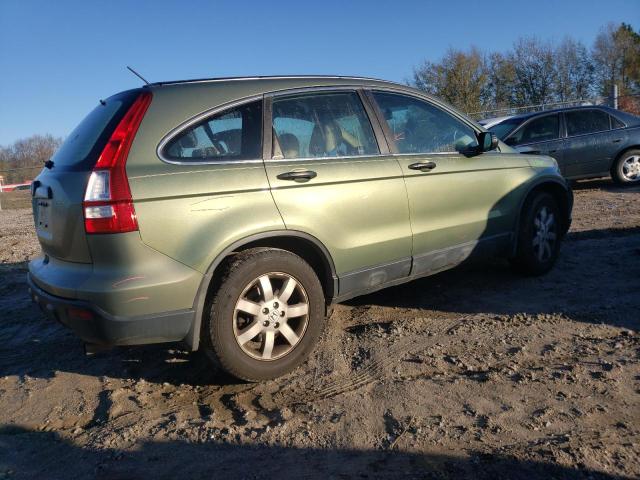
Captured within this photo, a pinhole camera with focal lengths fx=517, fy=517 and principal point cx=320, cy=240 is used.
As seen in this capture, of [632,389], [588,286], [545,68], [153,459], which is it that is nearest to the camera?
[153,459]

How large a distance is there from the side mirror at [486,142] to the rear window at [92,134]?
9.11ft

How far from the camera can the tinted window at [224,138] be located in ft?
9.69

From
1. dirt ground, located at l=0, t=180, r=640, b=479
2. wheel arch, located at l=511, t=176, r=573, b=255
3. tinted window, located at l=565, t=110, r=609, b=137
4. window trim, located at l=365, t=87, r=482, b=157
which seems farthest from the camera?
tinted window, located at l=565, t=110, r=609, b=137

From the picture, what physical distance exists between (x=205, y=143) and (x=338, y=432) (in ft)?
5.81

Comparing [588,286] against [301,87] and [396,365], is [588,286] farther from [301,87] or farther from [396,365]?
[301,87]

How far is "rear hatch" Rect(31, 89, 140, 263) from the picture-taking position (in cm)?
275

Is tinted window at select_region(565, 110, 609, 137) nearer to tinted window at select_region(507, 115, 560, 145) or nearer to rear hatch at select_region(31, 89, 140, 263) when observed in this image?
tinted window at select_region(507, 115, 560, 145)

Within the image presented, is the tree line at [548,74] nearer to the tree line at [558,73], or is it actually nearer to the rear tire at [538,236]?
the tree line at [558,73]

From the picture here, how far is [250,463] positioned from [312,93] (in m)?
2.39

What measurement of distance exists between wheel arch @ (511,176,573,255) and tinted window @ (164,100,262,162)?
104 inches

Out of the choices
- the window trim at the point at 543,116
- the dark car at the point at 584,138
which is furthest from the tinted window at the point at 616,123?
the window trim at the point at 543,116

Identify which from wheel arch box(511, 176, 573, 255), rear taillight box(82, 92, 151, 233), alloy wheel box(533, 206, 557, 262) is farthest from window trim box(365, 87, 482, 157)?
rear taillight box(82, 92, 151, 233)

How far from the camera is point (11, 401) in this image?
3.20 m

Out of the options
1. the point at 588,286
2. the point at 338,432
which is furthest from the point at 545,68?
the point at 338,432
